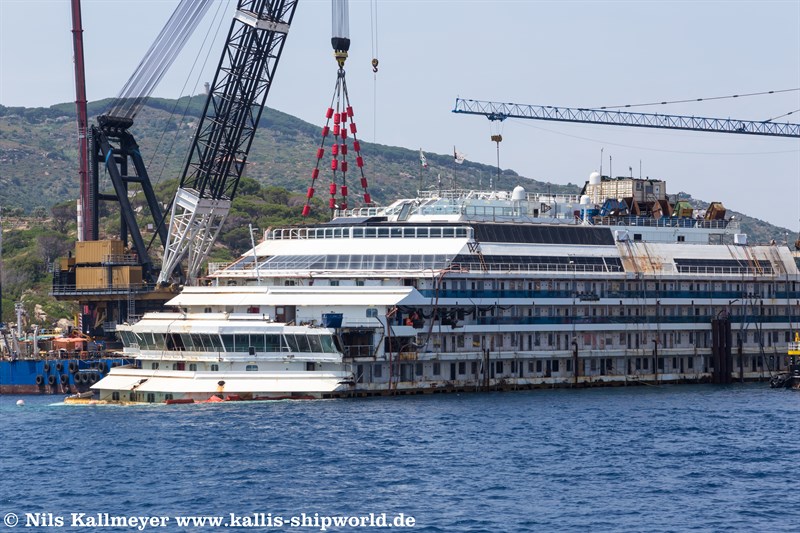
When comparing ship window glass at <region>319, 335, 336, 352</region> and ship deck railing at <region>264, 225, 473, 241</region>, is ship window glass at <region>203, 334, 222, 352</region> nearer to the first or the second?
ship window glass at <region>319, 335, 336, 352</region>

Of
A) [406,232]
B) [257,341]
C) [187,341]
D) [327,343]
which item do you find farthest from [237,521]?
[406,232]

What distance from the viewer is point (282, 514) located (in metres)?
61.8

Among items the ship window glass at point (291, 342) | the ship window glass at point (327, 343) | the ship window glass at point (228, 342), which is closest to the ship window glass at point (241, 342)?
the ship window glass at point (228, 342)

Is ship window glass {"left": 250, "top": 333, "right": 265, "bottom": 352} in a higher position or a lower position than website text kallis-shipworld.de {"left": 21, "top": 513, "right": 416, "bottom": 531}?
higher

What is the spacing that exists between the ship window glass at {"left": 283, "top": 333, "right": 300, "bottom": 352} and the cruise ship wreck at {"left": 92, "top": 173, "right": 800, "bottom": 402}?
9 cm

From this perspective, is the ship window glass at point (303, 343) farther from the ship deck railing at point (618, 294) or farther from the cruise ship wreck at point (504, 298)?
the ship deck railing at point (618, 294)

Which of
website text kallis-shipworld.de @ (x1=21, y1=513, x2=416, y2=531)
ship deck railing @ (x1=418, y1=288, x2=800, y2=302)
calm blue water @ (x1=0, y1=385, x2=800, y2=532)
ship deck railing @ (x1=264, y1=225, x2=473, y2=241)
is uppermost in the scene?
ship deck railing @ (x1=264, y1=225, x2=473, y2=241)

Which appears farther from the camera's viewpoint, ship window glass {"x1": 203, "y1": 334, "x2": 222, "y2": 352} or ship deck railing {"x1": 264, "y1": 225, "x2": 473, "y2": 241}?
ship deck railing {"x1": 264, "y1": 225, "x2": 473, "y2": 241}

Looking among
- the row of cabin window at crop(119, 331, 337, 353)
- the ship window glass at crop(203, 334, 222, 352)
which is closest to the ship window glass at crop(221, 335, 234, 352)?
the row of cabin window at crop(119, 331, 337, 353)

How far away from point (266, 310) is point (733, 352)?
1713 inches

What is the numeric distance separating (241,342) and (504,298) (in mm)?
21568

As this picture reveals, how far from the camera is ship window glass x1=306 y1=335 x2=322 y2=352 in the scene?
318ft

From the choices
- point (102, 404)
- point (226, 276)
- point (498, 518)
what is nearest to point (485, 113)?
point (226, 276)

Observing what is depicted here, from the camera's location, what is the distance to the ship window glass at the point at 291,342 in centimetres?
9688
